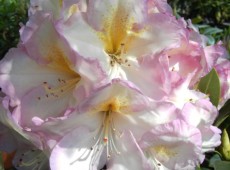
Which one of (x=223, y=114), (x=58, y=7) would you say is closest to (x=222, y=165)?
(x=223, y=114)

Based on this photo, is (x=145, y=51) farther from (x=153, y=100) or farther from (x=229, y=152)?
(x=229, y=152)

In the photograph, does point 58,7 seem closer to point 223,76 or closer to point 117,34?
point 117,34

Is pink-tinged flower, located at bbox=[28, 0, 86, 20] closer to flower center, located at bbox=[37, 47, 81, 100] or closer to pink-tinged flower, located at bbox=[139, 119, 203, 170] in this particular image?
flower center, located at bbox=[37, 47, 81, 100]

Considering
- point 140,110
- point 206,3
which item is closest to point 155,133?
point 140,110

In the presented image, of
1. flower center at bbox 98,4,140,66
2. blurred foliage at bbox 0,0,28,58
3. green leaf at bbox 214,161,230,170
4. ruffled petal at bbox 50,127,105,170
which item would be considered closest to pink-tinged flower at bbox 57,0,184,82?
flower center at bbox 98,4,140,66

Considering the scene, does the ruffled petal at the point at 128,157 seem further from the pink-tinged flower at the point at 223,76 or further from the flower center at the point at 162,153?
the pink-tinged flower at the point at 223,76

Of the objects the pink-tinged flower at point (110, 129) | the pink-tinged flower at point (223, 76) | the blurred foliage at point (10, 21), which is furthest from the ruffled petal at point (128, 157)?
the blurred foliage at point (10, 21)
